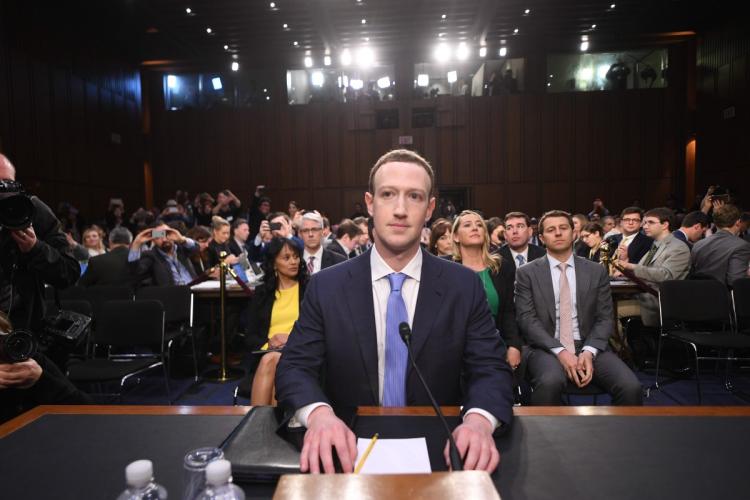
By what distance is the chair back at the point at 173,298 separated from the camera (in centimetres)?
455

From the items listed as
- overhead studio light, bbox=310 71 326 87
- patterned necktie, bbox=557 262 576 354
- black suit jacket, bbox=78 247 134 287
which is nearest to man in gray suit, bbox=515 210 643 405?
patterned necktie, bbox=557 262 576 354

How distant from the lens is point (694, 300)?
414cm

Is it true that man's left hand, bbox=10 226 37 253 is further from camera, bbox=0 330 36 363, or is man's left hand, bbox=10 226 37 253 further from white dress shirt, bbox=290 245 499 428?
white dress shirt, bbox=290 245 499 428

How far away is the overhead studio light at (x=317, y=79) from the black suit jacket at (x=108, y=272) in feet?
34.6

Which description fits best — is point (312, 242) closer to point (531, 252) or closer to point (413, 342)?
point (531, 252)

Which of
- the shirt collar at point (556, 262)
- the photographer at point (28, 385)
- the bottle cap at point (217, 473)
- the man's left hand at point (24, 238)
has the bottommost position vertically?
the photographer at point (28, 385)

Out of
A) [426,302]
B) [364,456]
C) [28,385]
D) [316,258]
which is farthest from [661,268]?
[28,385]

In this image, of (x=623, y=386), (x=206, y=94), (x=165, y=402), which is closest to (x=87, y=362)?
(x=165, y=402)

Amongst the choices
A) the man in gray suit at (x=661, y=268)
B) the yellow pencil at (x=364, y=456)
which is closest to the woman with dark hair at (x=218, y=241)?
the man in gray suit at (x=661, y=268)

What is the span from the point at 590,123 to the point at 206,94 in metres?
10.9

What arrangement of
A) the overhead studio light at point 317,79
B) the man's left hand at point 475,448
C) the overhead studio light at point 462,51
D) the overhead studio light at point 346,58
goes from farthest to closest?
the overhead studio light at point 317,79, the overhead studio light at point 346,58, the overhead studio light at point 462,51, the man's left hand at point 475,448

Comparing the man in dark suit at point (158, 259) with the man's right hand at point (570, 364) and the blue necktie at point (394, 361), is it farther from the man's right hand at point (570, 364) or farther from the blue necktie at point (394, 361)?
the blue necktie at point (394, 361)

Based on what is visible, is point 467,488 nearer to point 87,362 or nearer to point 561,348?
point 561,348

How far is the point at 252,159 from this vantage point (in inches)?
570
